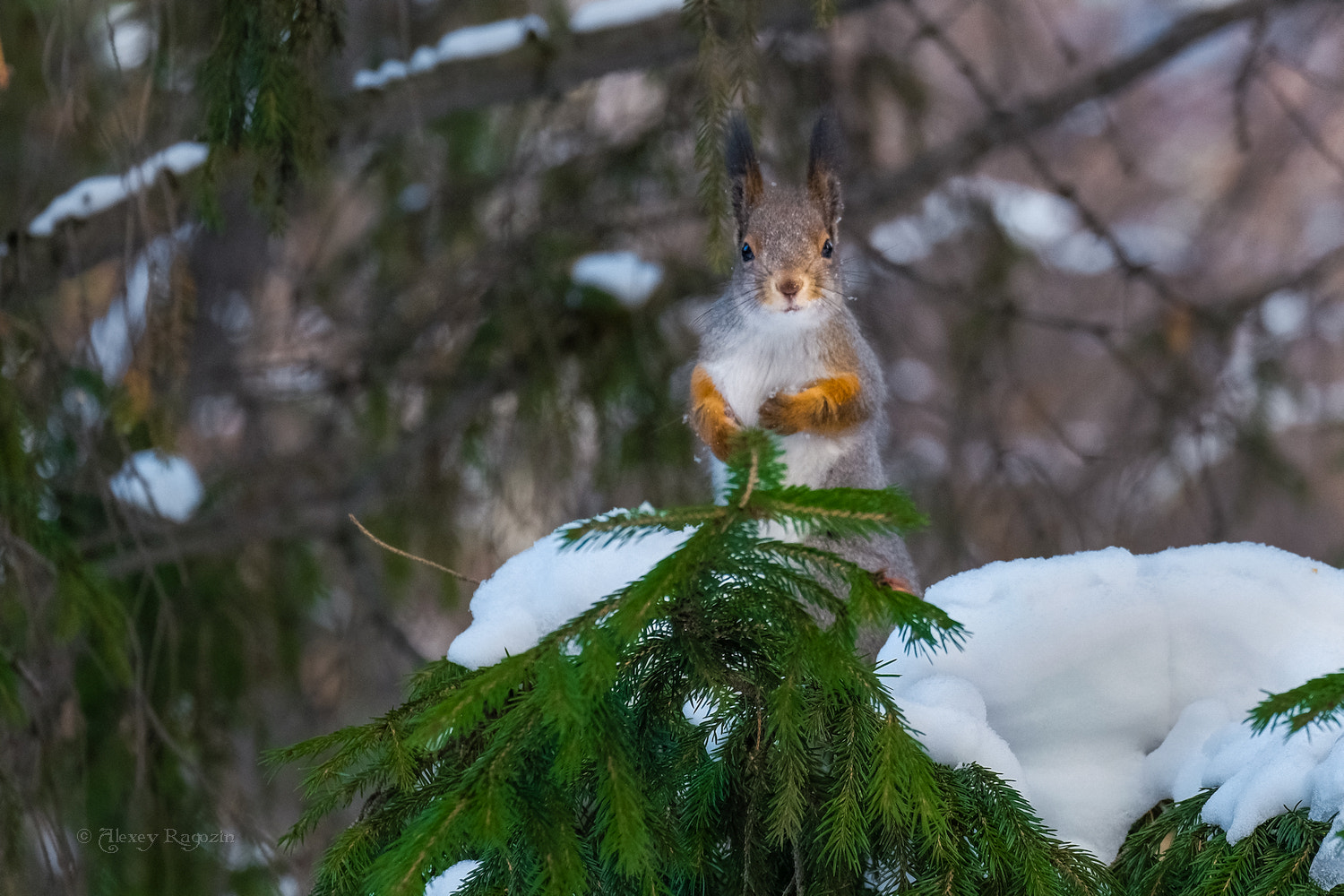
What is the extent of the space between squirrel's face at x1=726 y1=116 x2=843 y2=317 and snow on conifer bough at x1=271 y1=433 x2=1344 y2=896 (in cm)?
64

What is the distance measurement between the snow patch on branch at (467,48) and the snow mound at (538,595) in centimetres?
159

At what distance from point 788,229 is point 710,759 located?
1.05 metres

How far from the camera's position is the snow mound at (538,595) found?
4.66 ft

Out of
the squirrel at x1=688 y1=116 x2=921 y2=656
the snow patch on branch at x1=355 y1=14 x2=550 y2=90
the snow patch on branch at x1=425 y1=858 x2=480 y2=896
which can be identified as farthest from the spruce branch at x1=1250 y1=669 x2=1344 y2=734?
the snow patch on branch at x1=355 y1=14 x2=550 y2=90

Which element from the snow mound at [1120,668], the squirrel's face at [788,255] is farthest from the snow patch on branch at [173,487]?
the snow mound at [1120,668]

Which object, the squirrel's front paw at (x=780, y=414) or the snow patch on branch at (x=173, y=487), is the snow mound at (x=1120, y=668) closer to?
the squirrel's front paw at (x=780, y=414)

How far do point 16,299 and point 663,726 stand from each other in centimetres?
170

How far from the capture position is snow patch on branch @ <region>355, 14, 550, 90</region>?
279cm

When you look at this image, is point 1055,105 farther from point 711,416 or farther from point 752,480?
point 752,480

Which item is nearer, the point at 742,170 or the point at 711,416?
the point at 711,416

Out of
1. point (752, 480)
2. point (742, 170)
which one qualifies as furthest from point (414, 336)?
point (752, 480)

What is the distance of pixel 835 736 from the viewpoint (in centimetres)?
117

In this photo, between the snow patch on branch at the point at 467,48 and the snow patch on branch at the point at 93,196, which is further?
the snow patch on branch at the point at 467,48

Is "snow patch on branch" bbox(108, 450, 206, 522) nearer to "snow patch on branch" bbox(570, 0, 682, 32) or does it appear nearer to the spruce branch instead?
"snow patch on branch" bbox(570, 0, 682, 32)
